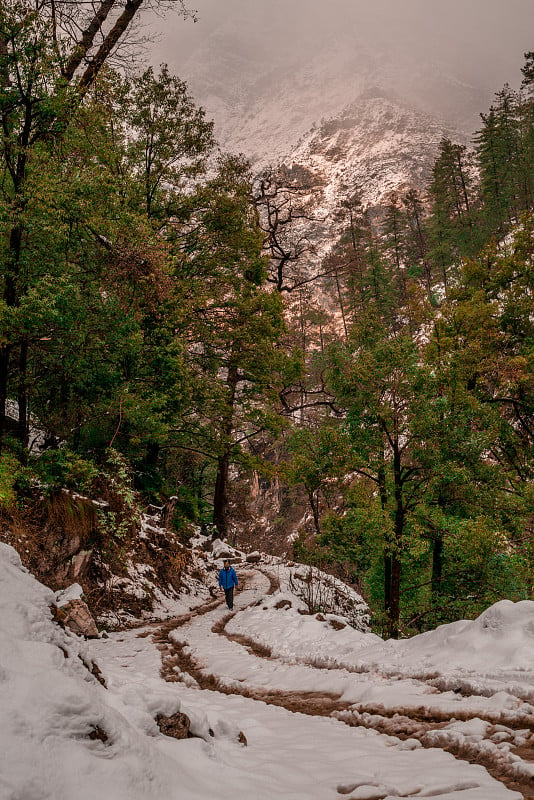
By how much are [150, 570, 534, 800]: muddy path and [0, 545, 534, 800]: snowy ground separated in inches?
0.6

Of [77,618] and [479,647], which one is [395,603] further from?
[77,618]

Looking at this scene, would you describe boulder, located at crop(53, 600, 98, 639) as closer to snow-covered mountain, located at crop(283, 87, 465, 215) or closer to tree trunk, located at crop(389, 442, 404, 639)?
tree trunk, located at crop(389, 442, 404, 639)

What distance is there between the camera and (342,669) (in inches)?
240

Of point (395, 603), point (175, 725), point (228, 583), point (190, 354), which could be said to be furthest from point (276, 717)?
point (190, 354)

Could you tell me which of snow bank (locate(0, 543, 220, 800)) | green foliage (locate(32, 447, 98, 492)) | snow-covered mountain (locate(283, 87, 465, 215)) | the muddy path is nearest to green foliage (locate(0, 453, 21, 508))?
green foliage (locate(32, 447, 98, 492))

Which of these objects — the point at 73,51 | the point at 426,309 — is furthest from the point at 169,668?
the point at 426,309

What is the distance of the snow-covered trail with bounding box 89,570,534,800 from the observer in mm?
2543

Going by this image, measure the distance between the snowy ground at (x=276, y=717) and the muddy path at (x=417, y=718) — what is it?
0.02m

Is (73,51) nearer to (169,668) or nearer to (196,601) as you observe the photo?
(169,668)

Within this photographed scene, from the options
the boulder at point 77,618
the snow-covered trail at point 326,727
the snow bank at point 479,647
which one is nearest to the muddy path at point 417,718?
the snow-covered trail at point 326,727

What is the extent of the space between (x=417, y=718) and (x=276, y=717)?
1398mm

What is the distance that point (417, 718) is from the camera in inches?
157

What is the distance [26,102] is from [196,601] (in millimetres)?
13993

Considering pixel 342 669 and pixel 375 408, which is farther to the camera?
pixel 375 408
